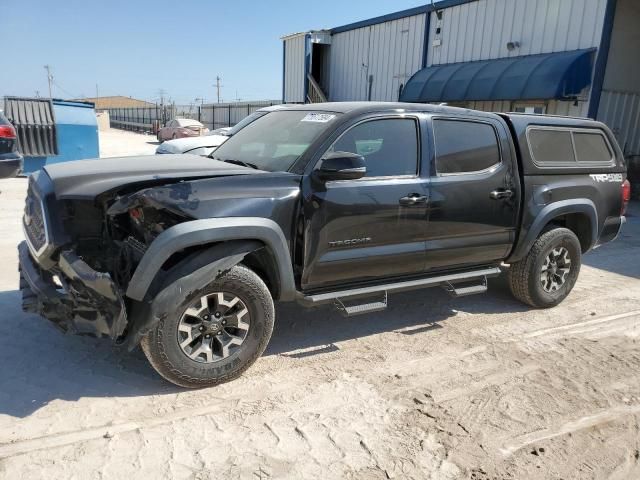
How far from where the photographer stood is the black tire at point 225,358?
316 centimetres

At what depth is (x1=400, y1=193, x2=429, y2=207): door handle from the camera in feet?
13.0

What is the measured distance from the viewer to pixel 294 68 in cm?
2158

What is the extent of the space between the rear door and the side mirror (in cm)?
90

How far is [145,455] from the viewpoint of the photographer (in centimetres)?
271

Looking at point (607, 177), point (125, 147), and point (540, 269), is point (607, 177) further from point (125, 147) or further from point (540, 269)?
point (125, 147)

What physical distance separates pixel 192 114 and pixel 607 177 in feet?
142

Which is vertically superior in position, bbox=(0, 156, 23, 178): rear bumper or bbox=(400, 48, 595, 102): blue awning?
bbox=(400, 48, 595, 102): blue awning

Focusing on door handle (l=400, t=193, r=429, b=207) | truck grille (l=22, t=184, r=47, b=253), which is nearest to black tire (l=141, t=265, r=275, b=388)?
truck grille (l=22, t=184, r=47, b=253)

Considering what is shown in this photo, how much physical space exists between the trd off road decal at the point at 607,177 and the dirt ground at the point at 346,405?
5.00ft

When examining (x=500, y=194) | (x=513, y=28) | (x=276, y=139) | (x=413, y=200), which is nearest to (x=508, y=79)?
(x=513, y=28)

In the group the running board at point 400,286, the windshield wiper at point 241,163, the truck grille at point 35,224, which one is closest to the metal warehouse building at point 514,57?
the running board at point 400,286

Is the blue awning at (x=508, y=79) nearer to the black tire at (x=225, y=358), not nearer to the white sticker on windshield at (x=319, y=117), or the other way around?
the white sticker on windshield at (x=319, y=117)

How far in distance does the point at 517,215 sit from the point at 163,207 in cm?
322

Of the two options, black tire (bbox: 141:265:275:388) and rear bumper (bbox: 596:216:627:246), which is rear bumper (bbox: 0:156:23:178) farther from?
rear bumper (bbox: 596:216:627:246)
